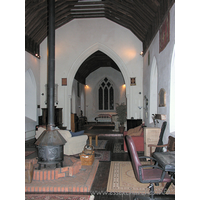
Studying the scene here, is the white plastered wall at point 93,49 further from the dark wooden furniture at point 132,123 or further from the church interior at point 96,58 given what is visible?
the dark wooden furniture at point 132,123

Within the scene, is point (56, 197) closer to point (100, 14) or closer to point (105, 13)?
point (105, 13)

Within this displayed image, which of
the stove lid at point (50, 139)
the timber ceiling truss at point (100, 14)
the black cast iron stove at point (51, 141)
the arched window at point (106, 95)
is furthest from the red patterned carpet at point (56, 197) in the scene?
the arched window at point (106, 95)

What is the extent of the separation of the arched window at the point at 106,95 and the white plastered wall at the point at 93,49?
7.77m

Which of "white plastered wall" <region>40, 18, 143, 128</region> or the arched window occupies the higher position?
"white plastered wall" <region>40, 18, 143, 128</region>

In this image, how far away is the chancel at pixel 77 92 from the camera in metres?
3.78

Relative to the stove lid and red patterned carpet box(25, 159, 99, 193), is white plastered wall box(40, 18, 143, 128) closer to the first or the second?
the stove lid

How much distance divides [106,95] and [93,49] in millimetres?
8053

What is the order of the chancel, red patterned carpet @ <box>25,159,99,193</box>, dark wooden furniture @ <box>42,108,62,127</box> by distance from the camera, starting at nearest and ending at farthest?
red patterned carpet @ <box>25,159,99,193</box>, the chancel, dark wooden furniture @ <box>42,108,62,127</box>

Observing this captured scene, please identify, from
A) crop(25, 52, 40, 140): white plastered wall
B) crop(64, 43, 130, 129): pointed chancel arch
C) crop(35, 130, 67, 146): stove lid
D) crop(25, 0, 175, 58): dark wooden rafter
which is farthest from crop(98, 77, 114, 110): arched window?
crop(35, 130, 67, 146): stove lid

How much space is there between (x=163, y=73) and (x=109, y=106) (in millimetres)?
12797

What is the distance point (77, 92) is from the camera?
1477 cm

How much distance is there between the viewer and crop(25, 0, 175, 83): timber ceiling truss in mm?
6696

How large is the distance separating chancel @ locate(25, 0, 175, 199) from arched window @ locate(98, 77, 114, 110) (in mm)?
3101
